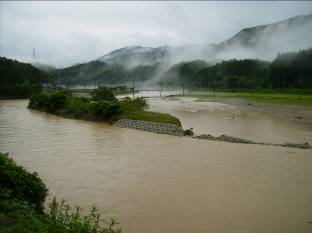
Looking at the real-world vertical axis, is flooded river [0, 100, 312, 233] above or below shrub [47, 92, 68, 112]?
below

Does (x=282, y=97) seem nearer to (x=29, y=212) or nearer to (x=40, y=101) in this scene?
(x=40, y=101)

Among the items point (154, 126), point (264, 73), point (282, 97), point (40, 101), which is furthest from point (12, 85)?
point (264, 73)

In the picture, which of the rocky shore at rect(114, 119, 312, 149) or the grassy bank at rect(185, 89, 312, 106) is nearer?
the rocky shore at rect(114, 119, 312, 149)

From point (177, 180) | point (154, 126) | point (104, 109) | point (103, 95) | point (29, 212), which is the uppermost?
point (103, 95)

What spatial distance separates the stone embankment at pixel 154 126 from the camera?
1177 inches

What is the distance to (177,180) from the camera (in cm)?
1550

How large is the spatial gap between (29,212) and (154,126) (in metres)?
23.5

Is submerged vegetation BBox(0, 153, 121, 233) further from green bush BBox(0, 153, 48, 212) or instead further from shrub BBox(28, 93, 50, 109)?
shrub BBox(28, 93, 50, 109)

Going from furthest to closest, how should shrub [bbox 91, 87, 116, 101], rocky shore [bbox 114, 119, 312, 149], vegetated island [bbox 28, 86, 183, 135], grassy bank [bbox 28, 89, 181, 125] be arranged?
shrub [bbox 91, 87, 116, 101]
grassy bank [bbox 28, 89, 181, 125]
vegetated island [bbox 28, 86, 183, 135]
rocky shore [bbox 114, 119, 312, 149]

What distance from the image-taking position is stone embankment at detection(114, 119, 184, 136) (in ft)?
98.1

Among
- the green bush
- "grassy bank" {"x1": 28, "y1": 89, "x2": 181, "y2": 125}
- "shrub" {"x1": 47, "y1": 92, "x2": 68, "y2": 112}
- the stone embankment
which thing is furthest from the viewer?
"shrub" {"x1": 47, "y1": 92, "x2": 68, "y2": 112}

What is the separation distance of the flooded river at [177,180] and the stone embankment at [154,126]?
2383 mm

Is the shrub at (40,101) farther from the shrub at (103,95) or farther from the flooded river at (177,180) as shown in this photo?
the flooded river at (177,180)

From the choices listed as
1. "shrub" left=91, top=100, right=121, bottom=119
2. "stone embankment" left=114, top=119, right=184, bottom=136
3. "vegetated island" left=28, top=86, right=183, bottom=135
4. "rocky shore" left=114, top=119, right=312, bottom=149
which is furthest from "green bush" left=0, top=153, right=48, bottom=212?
"shrub" left=91, top=100, right=121, bottom=119
